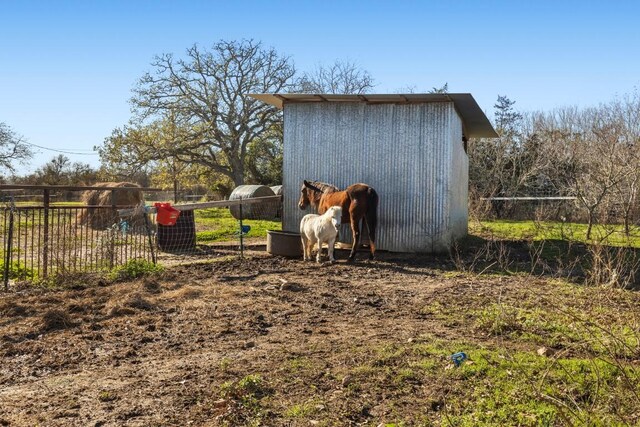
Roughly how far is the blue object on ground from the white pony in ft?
21.0

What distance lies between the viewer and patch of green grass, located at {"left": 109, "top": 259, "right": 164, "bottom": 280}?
952 cm

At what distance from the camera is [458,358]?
16.7ft

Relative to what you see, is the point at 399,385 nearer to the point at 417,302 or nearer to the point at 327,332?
the point at 327,332

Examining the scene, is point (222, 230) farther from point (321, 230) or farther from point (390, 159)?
point (321, 230)

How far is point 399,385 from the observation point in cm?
459

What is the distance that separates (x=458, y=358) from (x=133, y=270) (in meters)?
6.45

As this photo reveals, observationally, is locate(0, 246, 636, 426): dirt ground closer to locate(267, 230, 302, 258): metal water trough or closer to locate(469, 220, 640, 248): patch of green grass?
locate(267, 230, 302, 258): metal water trough

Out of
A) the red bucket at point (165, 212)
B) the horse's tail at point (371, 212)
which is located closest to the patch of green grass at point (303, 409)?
the red bucket at point (165, 212)

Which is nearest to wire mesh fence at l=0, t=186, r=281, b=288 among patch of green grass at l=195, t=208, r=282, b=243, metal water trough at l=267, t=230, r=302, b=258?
patch of green grass at l=195, t=208, r=282, b=243

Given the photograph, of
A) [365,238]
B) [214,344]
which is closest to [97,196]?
[365,238]

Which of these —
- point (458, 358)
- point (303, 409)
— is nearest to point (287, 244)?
point (458, 358)

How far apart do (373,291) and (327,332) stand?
108 inches

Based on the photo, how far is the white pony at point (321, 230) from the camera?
11.5m

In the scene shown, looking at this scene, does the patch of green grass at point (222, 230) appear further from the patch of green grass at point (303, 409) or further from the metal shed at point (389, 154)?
the patch of green grass at point (303, 409)
